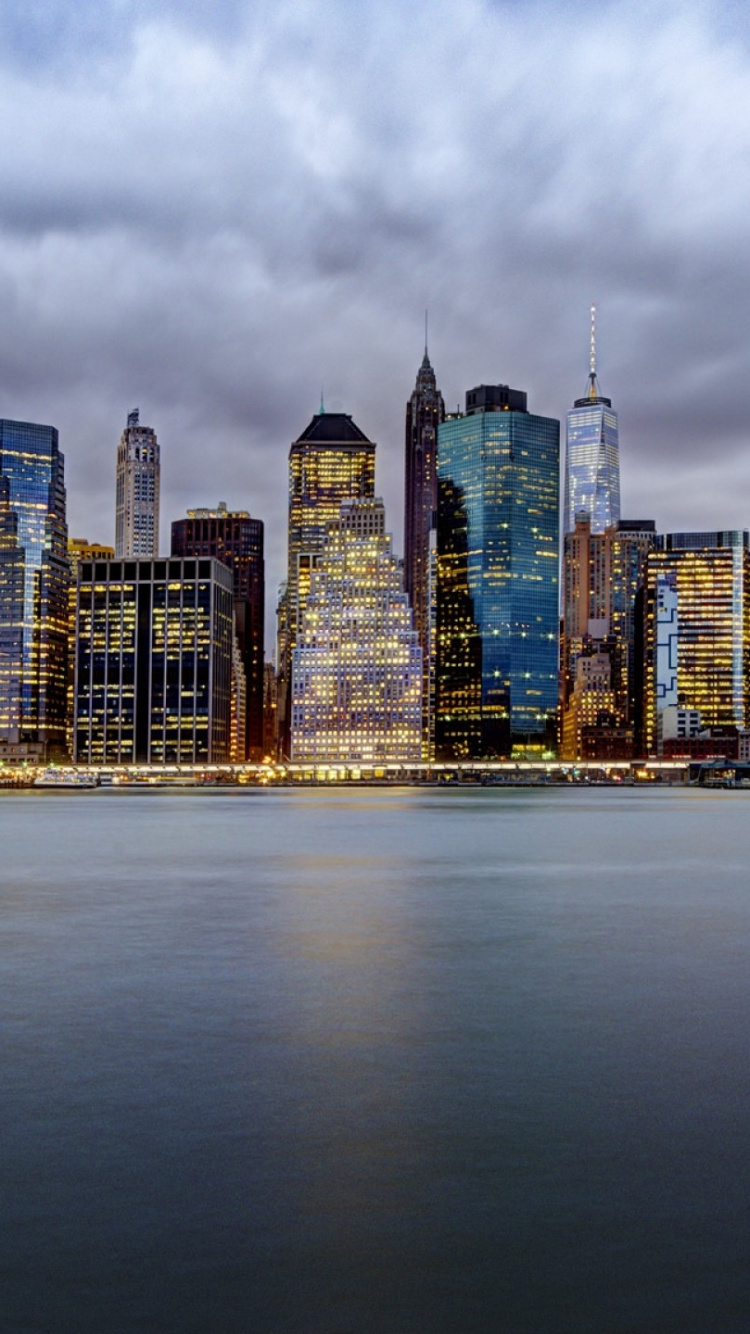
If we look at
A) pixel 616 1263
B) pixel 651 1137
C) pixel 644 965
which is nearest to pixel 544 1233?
pixel 616 1263

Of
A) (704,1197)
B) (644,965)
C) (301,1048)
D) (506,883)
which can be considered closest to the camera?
(704,1197)

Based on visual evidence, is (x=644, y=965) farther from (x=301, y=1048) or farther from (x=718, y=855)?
(x=718, y=855)

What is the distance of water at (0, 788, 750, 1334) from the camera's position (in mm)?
14945

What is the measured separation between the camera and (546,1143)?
2042 cm

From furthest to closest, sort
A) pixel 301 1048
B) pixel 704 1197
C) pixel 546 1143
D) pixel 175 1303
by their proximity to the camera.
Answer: pixel 301 1048
pixel 546 1143
pixel 704 1197
pixel 175 1303

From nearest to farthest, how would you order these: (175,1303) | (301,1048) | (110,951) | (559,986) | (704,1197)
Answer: (175,1303) → (704,1197) → (301,1048) → (559,986) → (110,951)

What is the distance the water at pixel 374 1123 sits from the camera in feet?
49.0

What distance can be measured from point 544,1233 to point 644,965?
23.6 m

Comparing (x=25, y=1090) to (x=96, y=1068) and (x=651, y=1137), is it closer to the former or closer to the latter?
(x=96, y=1068)

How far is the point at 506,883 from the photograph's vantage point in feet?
219

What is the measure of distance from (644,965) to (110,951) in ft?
55.8

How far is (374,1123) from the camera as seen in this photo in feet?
71.4

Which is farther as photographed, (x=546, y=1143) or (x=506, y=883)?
(x=506, y=883)

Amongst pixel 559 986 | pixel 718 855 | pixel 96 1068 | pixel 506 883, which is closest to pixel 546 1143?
pixel 96 1068
